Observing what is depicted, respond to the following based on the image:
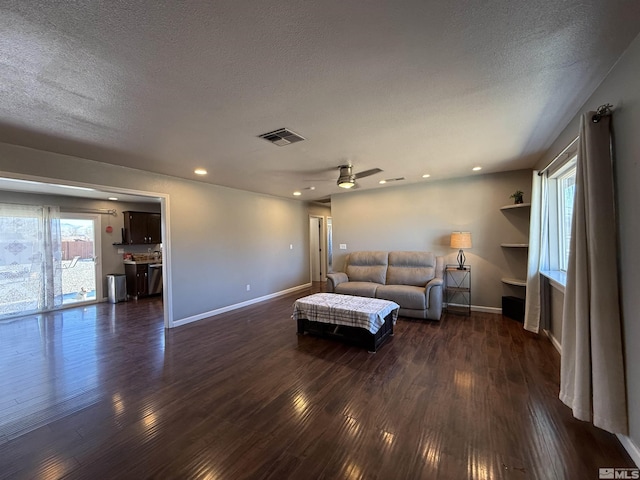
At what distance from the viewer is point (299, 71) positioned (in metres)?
1.67

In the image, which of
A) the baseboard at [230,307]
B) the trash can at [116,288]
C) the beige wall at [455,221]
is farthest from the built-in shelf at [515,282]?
the trash can at [116,288]

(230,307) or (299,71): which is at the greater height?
(299,71)

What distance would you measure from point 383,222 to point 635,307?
13.9 ft

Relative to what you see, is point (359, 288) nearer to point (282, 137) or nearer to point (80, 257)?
point (282, 137)

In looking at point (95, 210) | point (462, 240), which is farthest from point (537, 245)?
point (95, 210)

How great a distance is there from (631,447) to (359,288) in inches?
134

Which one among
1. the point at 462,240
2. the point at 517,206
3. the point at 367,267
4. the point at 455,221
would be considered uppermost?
the point at 517,206

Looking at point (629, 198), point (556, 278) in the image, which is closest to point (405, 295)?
point (556, 278)

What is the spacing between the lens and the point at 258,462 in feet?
5.35

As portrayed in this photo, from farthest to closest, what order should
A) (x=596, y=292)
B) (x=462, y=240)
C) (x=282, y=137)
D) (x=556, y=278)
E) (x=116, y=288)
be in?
(x=116, y=288) → (x=462, y=240) → (x=556, y=278) → (x=282, y=137) → (x=596, y=292)

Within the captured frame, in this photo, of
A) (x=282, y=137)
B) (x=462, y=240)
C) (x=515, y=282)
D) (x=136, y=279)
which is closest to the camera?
(x=282, y=137)

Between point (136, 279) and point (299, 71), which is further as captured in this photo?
point (136, 279)

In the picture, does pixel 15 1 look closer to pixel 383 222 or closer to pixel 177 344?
pixel 177 344

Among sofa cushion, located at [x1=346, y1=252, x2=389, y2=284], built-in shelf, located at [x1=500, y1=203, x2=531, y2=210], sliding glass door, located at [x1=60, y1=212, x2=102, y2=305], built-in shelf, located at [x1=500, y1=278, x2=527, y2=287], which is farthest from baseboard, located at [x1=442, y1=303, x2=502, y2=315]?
sliding glass door, located at [x1=60, y1=212, x2=102, y2=305]
